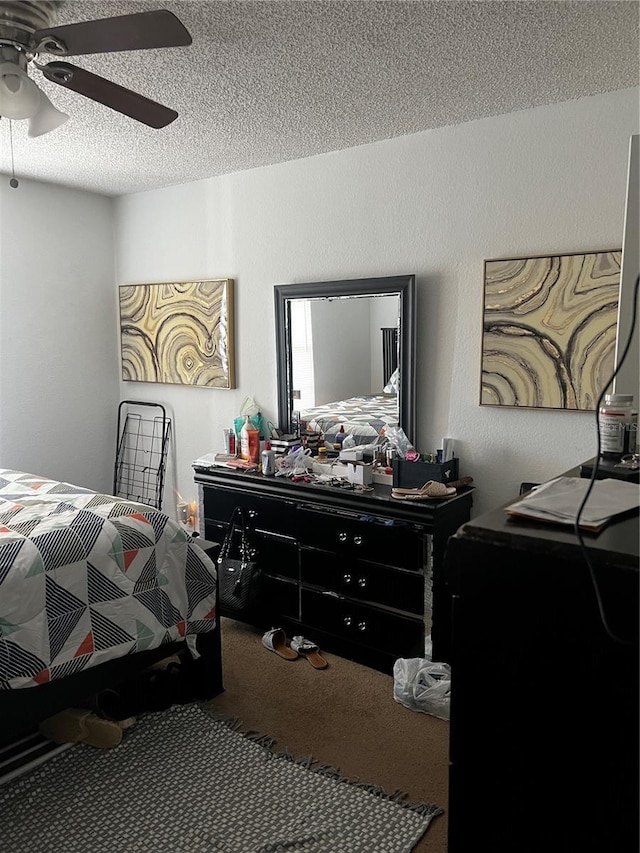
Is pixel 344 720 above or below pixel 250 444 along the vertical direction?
below

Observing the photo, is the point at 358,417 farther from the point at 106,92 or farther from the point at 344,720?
the point at 106,92

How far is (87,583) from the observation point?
2186 mm

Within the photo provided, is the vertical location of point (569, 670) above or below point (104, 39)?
below

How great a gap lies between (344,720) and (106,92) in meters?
2.32

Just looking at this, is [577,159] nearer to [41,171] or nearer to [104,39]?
[104,39]

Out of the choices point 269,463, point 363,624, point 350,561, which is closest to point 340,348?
point 269,463

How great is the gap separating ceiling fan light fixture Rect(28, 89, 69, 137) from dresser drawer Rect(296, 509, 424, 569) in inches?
71.9

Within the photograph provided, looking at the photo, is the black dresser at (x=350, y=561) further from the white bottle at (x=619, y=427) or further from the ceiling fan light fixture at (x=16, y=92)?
the ceiling fan light fixture at (x=16, y=92)

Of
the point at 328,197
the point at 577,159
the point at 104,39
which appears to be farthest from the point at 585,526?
the point at 328,197

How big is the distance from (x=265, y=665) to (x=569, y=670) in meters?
2.22

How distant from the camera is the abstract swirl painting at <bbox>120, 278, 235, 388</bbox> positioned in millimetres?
3820

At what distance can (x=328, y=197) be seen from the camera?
331 cm

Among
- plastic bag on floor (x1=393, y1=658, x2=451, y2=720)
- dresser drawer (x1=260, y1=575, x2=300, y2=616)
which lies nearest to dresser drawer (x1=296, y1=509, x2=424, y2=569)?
dresser drawer (x1=260, y1=575, x2=300, y2=616)

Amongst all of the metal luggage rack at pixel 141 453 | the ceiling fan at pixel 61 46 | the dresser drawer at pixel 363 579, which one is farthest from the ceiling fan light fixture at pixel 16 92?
the metal luggage rack at pixel 141 453
